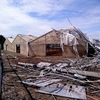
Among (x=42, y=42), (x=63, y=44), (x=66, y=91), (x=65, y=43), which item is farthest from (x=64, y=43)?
(x=66, y=91)

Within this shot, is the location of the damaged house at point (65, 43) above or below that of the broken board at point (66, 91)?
above

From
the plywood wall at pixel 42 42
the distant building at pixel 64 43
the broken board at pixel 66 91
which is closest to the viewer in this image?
the broken board at pixel 66 91

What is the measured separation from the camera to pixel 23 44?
87.8 feet

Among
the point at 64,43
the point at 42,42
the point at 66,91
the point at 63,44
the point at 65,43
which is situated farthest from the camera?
the point at 42,42

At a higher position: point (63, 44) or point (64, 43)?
point (64, 43)

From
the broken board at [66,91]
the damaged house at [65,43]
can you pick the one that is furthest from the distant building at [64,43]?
the broken board at [66,91]

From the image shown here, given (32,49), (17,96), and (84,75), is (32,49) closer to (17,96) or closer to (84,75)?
(84,75)

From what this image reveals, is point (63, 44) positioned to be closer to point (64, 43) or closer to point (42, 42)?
point (64, 43)

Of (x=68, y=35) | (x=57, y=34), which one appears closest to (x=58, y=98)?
(x=68, y=35)

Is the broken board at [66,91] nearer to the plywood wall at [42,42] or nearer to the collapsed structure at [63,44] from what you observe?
the collapsed structure at [63,44]

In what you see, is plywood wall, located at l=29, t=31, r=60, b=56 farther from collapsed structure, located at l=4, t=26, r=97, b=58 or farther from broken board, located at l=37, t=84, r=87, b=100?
broken board, located at l=37, t=84, r=87, b=100

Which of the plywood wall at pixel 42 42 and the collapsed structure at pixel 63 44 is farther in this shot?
the plywood wall at pixel 42 42

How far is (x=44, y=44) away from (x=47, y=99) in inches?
705

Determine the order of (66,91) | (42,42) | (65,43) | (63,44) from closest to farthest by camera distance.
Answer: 1. (66,91)
2. (65,43)
3. (63,44)
4. (42,42)
